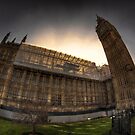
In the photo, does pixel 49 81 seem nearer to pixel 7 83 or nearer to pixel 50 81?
pixel 50 81

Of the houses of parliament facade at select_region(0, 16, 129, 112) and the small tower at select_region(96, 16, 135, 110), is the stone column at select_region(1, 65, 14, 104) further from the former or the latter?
the small tower at select_region(96, 16, 135, 110)

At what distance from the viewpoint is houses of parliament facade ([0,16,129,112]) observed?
259 ft

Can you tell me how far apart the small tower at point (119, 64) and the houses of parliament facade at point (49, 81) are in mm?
7363

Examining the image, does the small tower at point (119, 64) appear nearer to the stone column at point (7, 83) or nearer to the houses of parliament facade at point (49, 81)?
the houses of parliament facade at point (49, 81)

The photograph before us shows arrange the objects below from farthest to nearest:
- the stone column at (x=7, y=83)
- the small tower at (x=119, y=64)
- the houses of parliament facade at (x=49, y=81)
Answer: the small tower at (x=119, y=64)
the houses of parliament facade at (x=49, y=81)
the stone column at (x=7, y=83)

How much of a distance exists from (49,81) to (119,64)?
97.7 ft

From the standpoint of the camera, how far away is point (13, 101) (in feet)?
247

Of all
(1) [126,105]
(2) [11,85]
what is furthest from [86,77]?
(2) [11,85]

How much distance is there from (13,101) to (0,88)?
6.58 m

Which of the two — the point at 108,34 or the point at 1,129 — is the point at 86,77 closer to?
the point at 108,34

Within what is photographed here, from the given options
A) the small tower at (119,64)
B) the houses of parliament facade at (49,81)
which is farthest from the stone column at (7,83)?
the small tower at (119,64)

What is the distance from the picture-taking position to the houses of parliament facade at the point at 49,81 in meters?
79.0

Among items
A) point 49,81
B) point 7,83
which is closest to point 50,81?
point 49,81

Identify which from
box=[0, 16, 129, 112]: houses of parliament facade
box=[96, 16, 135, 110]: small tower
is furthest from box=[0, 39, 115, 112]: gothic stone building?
box=[96, 16, 135, 110]: small tower
